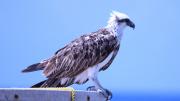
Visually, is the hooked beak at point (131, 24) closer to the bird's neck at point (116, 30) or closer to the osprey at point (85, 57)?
the osprey at point (85, 57)

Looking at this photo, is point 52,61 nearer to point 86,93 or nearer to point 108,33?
point 108,33

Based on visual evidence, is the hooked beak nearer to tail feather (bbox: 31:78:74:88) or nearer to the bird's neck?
the bird's neck

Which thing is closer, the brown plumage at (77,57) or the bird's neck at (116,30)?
the brown plumage at (77,57)

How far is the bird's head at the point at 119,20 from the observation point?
29.9 ft

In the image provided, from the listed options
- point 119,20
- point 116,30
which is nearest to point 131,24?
point 119,20

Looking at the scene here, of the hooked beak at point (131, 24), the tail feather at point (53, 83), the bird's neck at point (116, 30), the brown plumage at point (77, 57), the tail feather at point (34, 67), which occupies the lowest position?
the tail feather at point (53, 83)

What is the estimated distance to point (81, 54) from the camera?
8688mm

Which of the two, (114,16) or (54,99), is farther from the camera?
(114,16)

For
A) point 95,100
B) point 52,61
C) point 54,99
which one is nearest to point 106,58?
point 52,61

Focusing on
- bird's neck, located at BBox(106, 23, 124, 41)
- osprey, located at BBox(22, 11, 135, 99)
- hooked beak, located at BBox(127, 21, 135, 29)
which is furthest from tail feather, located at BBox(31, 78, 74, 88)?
hooked beak, located at BBox(127, 21, 135, 29)

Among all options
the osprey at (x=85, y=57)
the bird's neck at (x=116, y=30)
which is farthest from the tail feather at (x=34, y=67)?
the bird's neck at (x=116, y=30)

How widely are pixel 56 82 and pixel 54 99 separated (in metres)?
3.24

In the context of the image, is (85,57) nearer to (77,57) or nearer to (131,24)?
(77,57)

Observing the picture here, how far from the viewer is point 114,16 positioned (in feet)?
30.2
